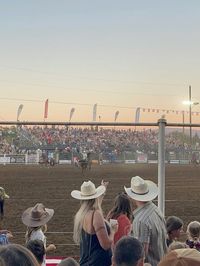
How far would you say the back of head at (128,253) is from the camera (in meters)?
2.94

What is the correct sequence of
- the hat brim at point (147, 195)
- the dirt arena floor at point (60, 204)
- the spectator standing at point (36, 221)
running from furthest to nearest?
the dirt arena floor at point (60, 204) → the spectator standing at point (36, 221) → the hat brim at point (147, 195)

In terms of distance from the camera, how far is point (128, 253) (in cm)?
296

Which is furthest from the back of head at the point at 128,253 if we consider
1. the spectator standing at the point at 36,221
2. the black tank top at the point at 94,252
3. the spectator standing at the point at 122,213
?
the spectator standing at the point at 36,221

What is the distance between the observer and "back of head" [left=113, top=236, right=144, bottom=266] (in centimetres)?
294

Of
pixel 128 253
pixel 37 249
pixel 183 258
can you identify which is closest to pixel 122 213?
pixel 37 249

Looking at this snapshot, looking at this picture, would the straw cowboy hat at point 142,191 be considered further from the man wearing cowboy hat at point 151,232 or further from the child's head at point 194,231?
the child's head at point 194,231

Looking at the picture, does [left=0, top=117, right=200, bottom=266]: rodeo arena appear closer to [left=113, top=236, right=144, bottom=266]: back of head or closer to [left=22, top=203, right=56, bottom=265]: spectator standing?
[left=22, top=203, right=56, bottom=265]: spectator standing

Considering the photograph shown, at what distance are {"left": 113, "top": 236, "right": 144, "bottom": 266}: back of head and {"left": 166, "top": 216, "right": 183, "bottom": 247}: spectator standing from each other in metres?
2.21

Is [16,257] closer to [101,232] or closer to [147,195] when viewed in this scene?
[101,232]

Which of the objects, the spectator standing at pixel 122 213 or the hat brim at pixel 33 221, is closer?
the spectator standing at pixel 122 213

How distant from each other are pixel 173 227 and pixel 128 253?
2.36 m

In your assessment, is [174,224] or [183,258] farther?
[174,224]

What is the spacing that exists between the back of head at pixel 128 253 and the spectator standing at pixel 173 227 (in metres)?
2.21

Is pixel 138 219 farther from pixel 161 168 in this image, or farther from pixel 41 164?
pixel 41 164
